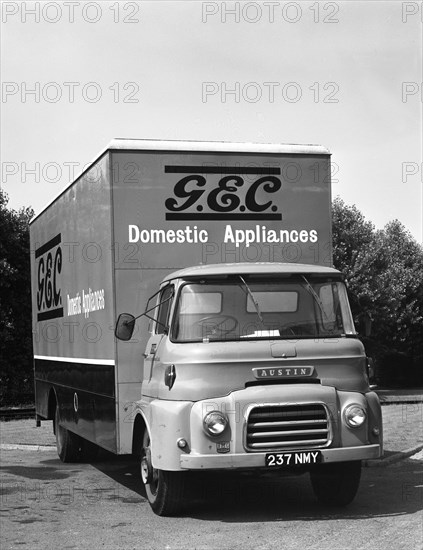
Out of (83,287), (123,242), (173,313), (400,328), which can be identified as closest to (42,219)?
(83,287)

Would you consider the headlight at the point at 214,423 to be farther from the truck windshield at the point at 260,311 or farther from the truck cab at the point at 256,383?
the truck windshield at the point at 260,311

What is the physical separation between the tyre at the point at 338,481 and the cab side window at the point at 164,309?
2.13 metres

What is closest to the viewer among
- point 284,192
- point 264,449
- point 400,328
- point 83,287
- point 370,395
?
point 264,449

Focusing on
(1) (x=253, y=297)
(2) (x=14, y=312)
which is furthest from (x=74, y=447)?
(2) (x=14, y=312)

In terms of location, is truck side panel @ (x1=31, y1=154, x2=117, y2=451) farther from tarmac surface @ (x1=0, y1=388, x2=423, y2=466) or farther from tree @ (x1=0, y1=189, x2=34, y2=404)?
tree @ (x1=0, y1=189, x2=34, y2=404)

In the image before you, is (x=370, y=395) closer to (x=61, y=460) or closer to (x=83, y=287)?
(x=83, y=287)

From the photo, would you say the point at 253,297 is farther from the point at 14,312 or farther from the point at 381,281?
the point at 381,281

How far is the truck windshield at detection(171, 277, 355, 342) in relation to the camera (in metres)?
9.42

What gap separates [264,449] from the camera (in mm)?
8930

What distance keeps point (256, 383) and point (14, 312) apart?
26.6 metres

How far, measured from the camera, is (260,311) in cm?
955

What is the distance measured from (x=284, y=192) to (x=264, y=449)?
3.36 metres

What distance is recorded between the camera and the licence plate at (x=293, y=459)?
8880mm

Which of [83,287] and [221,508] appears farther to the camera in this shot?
[83,287]
